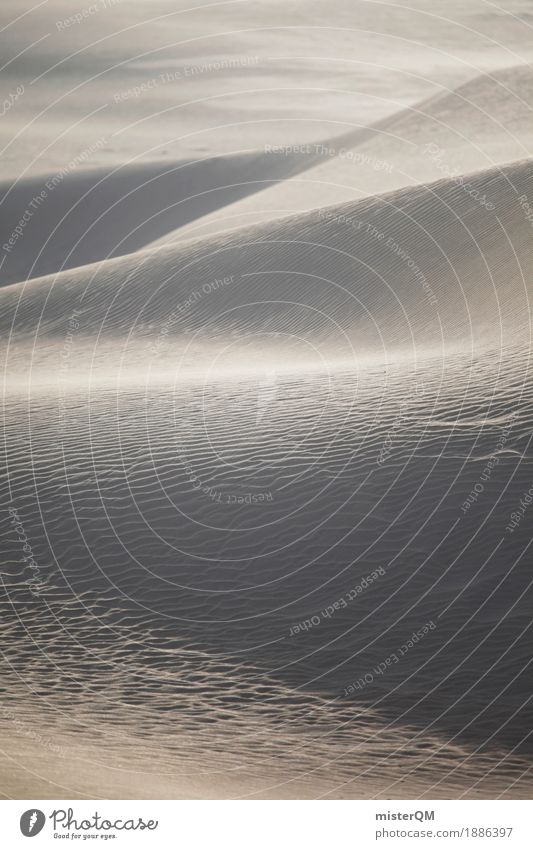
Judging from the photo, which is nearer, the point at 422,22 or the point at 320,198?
the point at 422,22

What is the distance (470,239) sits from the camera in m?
13.9

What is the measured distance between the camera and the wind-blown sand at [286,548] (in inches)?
293

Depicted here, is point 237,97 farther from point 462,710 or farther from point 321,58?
point 462,710

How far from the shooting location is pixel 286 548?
29.3 ft

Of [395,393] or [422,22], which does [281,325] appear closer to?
[395,393]

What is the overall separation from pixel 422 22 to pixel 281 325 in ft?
19.6

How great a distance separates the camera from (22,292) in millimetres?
17500

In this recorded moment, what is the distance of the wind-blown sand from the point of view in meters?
7.45

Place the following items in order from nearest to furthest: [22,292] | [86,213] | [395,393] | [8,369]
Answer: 1. [395,393]
2. [8,369]
3. [22,292]
4. [86,213]
